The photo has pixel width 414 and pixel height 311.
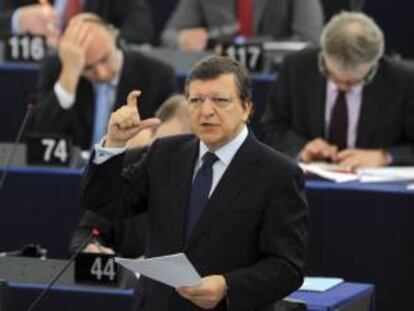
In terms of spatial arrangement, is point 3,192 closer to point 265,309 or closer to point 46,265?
point 46,265

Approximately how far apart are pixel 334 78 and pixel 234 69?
106 inches

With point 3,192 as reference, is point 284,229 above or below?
above

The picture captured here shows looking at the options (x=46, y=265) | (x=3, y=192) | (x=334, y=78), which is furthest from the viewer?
(x=334, y=78)

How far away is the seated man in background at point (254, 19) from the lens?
914cm

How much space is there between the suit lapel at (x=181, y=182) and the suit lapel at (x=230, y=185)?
2.5 inches

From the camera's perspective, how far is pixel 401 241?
646 cm

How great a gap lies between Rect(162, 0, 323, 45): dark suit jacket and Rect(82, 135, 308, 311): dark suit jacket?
14.8ft

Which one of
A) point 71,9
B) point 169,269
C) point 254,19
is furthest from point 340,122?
point 169,269

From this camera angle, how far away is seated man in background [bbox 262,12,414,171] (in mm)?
7016

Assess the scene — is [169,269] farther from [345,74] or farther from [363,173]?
[345,74]

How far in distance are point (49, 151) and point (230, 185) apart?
231cm

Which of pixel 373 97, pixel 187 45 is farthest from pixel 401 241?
pixel 187 45

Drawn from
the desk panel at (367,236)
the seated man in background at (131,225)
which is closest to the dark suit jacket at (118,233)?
the seated man in background at (131,225)

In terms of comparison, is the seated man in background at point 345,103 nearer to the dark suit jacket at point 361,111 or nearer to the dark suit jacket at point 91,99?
the dark suit jacket at point 361,111
